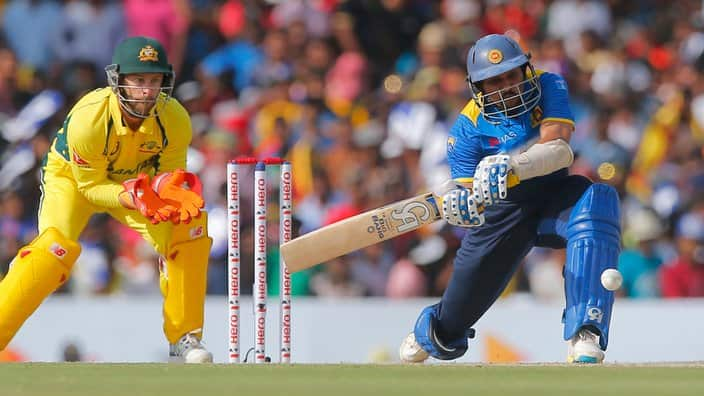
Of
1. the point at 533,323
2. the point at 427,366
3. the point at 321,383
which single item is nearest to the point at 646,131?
the point at 533,323

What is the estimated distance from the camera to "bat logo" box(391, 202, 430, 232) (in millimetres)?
7086

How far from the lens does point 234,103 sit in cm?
1248

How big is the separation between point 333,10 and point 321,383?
7.81 metres

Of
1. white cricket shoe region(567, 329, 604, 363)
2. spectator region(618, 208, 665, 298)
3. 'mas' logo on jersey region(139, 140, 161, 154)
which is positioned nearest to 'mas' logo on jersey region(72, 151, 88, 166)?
'mas' logo on jersey region(139, 140, 161, 154)

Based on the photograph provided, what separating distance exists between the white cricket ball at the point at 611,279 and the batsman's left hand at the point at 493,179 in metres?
0.57

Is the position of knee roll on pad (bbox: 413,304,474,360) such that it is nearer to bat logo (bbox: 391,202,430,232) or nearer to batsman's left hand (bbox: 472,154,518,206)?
bat logo (bbox: 391,202,430,232)

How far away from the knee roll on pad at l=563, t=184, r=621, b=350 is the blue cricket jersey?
41cm

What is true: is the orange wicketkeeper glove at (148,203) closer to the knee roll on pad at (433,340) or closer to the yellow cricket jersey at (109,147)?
the yellow cricket jersey at (109,147)

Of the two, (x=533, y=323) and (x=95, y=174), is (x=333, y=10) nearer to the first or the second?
(x=533, y=323)

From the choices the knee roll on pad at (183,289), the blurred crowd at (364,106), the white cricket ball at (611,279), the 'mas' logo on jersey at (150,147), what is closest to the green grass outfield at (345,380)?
the white cricket ball at (611,279)

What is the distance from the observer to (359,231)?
7109 millimetres

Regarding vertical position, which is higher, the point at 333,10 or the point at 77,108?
the point at 333,10

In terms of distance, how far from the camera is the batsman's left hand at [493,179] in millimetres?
6836

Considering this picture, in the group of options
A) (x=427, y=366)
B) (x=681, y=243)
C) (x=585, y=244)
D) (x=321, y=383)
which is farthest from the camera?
(x=681, y=243)
